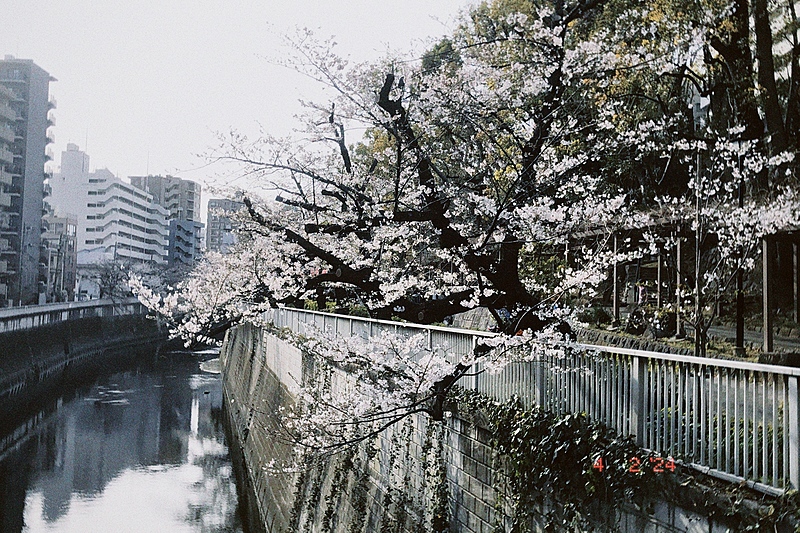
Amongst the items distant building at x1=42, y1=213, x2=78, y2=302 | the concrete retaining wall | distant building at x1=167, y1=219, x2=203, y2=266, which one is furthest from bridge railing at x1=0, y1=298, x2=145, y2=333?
distant building at x1=167, y1=219, x2=203, y2=266

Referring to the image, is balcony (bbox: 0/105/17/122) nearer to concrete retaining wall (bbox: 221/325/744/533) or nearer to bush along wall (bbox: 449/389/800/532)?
concrete retaining wall (bbox: 221/325/744/533)

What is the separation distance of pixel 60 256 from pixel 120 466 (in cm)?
4965

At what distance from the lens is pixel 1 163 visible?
51906mm

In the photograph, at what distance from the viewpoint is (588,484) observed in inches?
225

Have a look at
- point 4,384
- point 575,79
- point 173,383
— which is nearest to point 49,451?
point 4,384

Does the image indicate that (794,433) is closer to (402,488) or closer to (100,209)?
(402,488)

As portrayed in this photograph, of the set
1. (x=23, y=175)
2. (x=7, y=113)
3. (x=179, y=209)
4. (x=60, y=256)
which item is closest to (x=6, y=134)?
(x=7, y=113)

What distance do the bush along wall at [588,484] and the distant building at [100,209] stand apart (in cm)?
8513

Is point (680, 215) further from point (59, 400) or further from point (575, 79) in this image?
point (59, 400)

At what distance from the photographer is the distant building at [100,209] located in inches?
3499

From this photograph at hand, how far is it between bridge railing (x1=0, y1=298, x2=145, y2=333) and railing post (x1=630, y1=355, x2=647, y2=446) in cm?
3307

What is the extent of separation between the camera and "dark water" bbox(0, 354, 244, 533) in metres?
17.6

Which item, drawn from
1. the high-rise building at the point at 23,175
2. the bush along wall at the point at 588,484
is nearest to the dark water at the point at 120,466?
the bush along wall at the point at 588,484

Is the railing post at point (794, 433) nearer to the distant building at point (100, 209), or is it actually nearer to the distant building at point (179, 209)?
the distant building at point (100, 209)
